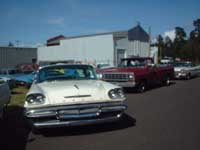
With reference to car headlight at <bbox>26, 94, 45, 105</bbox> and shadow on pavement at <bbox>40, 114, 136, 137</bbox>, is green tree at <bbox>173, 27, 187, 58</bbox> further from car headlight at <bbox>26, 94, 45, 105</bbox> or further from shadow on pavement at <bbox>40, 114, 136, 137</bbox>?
car headlight at <bbox>26, 94, 45, 105</bbox>

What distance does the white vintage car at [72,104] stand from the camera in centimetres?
583

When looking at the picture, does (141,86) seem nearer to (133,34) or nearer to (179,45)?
(133,34)

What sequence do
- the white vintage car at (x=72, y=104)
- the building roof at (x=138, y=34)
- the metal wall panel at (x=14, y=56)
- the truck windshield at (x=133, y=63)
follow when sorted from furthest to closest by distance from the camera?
the building roof at (x=138, y=34) → the metal wall panel at (x=14, y=56) → the truck windshield at (x=133, y=63) → the white vintage car at (x=72, y=104)

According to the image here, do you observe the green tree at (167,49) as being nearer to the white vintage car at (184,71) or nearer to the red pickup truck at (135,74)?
the white vintage car at (184,71)

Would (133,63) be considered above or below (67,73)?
above

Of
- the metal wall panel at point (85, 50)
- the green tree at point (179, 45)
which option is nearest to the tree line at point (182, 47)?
the green tree at point (179, 45)

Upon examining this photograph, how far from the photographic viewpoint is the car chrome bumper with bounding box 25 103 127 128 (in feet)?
19.1

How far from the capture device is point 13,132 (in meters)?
6.80

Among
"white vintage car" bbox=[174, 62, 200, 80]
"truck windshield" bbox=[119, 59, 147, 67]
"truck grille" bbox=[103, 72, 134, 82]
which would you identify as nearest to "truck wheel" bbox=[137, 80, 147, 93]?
"truck grille" bbox=[103, 72, 134, 82]

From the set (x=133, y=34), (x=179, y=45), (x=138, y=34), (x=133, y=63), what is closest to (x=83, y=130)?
(x=133, y=63)

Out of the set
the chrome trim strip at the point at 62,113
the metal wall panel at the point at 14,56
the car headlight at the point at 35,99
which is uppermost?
the metal wall panel at the point at 14,56

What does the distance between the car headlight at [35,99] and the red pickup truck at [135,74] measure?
7.45 m

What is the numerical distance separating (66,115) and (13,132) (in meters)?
1.73

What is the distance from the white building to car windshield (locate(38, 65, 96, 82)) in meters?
28.5
